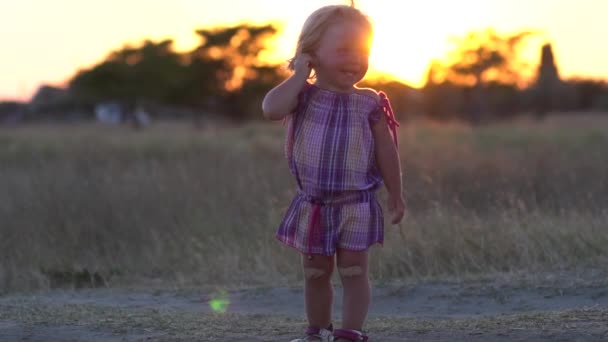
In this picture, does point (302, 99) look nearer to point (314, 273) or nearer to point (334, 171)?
point (334, 171)

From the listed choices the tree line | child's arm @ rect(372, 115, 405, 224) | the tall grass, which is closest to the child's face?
child's arm @ rect(372, 115, 405, 224)

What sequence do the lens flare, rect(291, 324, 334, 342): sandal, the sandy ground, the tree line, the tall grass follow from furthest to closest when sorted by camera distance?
the tree line → the tall grass → the lens flare → the sandy ground → rect(291, 324, 334, 342): sandal

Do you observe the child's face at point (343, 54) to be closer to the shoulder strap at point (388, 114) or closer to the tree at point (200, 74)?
the shoulder strap at point (388, 114)

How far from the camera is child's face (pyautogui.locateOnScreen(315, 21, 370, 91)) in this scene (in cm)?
454

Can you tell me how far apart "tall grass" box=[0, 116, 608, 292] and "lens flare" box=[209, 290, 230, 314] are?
56cm

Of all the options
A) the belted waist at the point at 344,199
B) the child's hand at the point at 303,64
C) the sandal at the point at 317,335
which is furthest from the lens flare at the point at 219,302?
the child's hand at the point at 303,64

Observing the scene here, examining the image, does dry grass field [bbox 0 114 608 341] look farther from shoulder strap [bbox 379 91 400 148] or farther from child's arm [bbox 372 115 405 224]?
shoulder strap [bbox 379 91 400 148]

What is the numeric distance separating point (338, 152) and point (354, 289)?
617 millimetres

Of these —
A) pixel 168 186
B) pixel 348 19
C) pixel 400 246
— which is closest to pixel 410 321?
pixel 348 19

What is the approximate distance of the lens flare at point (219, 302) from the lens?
7.17 meters

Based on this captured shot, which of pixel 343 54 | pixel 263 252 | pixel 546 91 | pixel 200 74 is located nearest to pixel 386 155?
pixel 343 54

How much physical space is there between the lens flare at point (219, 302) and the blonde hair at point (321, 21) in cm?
279

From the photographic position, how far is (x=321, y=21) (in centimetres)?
455

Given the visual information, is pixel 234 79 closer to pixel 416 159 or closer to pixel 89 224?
pixel 416 159
